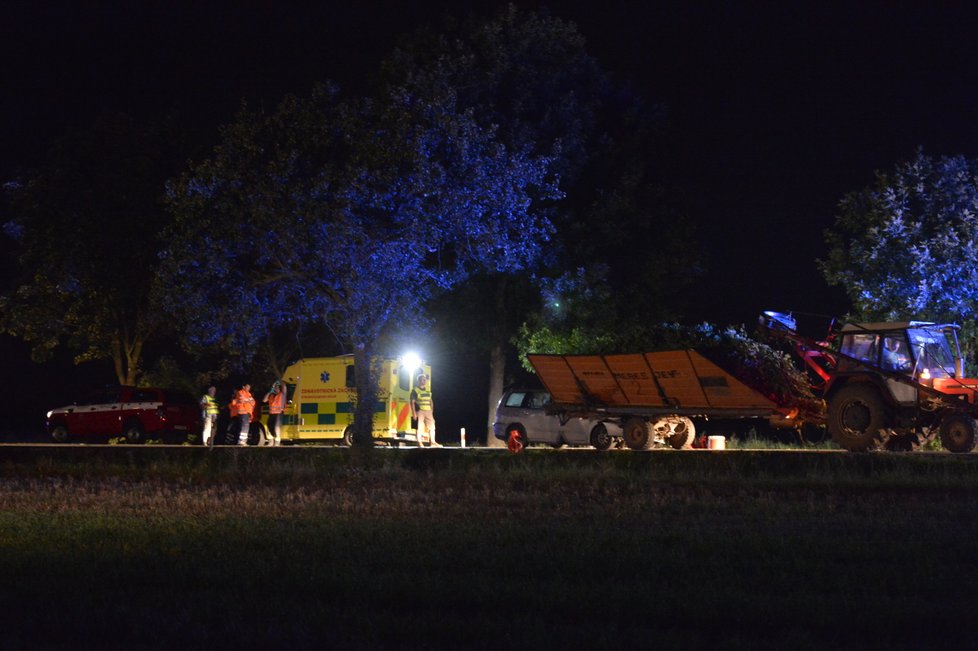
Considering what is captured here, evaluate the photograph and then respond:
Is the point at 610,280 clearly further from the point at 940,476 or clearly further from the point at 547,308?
the point at 940,476

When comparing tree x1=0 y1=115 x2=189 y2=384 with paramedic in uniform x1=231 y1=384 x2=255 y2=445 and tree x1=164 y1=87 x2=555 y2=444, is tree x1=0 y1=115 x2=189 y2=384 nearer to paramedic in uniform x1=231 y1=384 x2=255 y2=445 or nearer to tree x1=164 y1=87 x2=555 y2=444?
paramedic in uniform x1=231 y1=384 x2=255 y2=445

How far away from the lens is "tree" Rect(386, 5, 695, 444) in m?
34.8

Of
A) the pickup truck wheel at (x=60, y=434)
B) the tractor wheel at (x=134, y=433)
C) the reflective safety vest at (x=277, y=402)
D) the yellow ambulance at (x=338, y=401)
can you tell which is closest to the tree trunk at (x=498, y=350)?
the yellow ambulance at (x=338, y=401)

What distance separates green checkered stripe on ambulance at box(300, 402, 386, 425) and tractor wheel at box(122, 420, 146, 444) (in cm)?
526

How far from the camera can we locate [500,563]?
1035 cm

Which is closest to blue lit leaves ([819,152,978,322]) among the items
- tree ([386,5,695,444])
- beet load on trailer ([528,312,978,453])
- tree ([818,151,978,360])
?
tree ([818,151,978,360])

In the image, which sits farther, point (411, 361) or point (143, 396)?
point (143, 396)

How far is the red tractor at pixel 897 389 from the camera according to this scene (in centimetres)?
2367

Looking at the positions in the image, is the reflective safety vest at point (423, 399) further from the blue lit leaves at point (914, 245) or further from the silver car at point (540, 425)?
the blue lit leaves at point (914, 245)

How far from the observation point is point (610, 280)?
36.5m

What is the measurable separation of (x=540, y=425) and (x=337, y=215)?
29.0 feet

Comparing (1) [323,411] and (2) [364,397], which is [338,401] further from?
(2) [364,397]

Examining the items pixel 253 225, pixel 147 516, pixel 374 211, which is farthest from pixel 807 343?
pixel 147 516

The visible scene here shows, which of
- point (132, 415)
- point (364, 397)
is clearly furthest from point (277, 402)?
point (364, 397)
